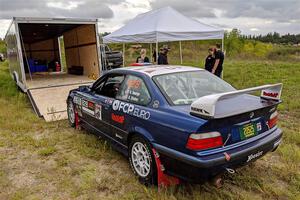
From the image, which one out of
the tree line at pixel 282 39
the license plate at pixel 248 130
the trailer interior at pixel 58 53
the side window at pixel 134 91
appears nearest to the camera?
the license plate at pixel 248 130

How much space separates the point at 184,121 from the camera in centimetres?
278

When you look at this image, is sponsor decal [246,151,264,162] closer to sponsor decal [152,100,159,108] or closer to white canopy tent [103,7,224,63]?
sponsor decal [152,100,159,108]

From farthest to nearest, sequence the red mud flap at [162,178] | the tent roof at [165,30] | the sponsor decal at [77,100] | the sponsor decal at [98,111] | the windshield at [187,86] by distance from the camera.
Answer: the tent roof at [165,30] < the sponsor decal at [77,100] < the sponsor decal at [98,111] < the windshield at [187,86] < the red mud flap at [162,178]

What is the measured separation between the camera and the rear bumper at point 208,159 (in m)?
2.64

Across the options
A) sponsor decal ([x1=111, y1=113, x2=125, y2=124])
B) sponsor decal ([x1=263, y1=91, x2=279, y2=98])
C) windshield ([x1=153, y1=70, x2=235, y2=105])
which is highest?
windshield ([x1=153, y1=70, x2=235, y2=105])

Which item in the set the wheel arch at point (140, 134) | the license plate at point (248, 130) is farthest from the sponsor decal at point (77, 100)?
the license plate at point (248, 130)

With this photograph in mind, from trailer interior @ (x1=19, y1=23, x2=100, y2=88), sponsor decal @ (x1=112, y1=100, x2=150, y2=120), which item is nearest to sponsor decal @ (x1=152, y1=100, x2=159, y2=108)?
sponsor decal @ (x1=112, y1=100, x2=150, y2=120)

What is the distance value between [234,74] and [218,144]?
1007 centimetres

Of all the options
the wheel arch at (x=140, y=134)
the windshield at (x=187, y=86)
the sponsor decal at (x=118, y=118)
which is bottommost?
the wheel arch at (x=140, y=134)

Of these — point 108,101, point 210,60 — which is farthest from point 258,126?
point 210,60

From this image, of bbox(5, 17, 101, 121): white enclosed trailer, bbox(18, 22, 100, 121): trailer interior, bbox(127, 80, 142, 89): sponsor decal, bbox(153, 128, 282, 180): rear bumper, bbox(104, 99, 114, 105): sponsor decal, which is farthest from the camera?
bbox(5, 17, 101, 121): white enclosed trailer

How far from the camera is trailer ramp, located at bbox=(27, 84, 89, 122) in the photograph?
6770 mm

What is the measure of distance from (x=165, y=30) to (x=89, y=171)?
6506 millimetres

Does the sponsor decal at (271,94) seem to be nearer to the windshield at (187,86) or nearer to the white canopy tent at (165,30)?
the windshield at (187,86)
